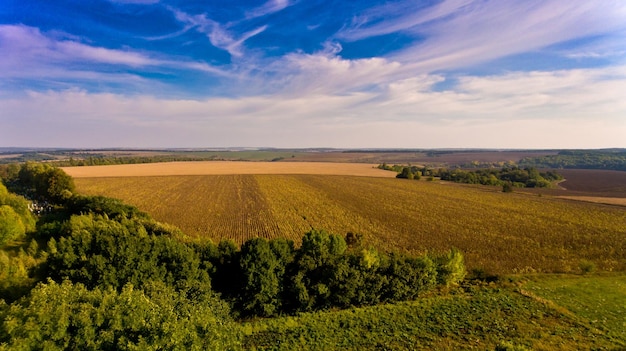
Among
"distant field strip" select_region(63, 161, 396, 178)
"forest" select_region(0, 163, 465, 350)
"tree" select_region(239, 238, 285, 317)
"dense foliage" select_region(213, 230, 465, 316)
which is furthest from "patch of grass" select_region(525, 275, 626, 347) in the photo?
"distant field strip" select_region(63, 161, 396, 178)

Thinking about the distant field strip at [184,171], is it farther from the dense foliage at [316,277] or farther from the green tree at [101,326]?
the green tree at [101,326]

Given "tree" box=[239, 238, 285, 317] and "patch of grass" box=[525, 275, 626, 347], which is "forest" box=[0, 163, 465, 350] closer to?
"tree" box=[239, 238, 285, 317]

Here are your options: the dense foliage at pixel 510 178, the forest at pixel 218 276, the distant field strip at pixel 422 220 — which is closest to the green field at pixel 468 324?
the forest at pixel 218 276

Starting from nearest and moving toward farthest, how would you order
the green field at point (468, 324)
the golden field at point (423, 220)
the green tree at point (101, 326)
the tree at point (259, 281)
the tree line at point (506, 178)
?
the green tree at point (101, 326), the green field at point (468, 324), the tree at point (259, 281), the golden field at point (423, 220), the tree line at point (506, 178)

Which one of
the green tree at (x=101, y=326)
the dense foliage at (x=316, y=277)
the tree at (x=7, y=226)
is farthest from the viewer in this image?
the tree at (x=7, y=226)

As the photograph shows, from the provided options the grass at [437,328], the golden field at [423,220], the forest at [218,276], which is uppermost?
the forest at [218,276]

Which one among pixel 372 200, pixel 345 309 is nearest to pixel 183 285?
pixel 345 309

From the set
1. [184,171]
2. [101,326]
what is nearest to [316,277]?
[101,326]
